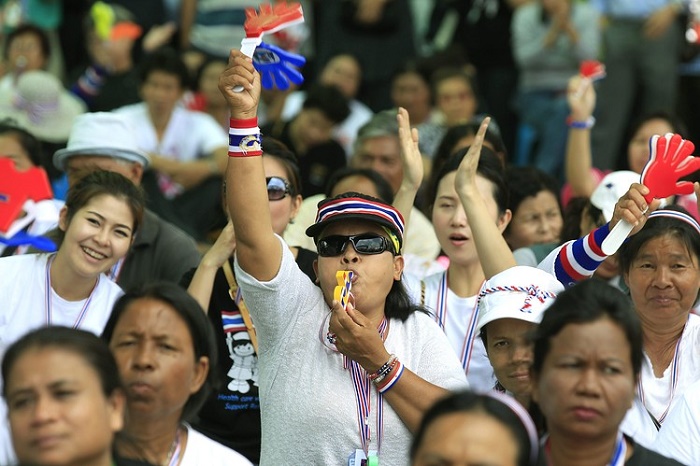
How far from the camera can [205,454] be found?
3.66 m

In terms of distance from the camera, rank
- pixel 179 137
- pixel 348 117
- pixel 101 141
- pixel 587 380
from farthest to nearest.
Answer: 1. pixel 348 117
2. pixel 179 137
3. pixel 101 141
4. pixel 587 380

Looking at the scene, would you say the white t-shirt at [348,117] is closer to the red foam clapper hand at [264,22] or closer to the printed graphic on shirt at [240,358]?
the printed graphic on shirt at [240,358]

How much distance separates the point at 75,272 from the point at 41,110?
11.5 ft

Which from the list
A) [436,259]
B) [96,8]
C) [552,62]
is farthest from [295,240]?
[96,8]

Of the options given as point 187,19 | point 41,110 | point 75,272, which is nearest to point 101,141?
point 75,272

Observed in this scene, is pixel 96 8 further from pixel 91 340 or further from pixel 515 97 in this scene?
pixel 91 340

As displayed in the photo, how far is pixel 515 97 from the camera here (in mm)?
10102

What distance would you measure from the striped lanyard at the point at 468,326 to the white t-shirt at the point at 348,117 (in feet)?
12.9

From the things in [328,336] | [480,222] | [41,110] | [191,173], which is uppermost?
[41,110]

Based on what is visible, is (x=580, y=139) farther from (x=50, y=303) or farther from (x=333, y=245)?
(x=50, y=303)

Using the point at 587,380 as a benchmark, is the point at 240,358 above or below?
above

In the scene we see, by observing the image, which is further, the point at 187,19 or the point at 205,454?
the point at 187,19

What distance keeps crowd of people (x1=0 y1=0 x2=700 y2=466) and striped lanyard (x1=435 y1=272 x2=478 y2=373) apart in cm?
1

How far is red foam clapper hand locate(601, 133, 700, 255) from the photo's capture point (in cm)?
443
